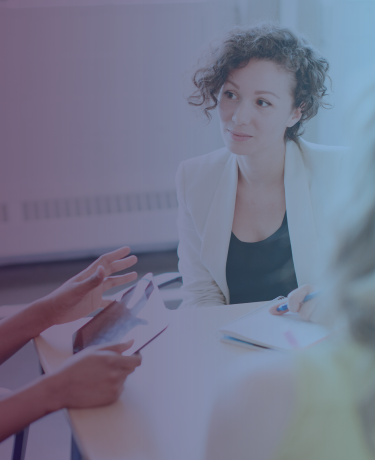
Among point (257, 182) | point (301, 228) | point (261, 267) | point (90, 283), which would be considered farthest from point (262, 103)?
point (90, 283)

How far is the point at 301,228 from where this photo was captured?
1357 millimetres

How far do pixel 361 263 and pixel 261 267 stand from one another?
102 centimetres

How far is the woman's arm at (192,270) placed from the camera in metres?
1.38

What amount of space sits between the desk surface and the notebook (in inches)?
1.1

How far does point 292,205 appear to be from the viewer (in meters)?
1.37

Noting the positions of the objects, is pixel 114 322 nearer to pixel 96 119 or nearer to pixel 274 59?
pixel 274 59

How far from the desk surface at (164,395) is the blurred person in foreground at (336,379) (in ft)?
0.35

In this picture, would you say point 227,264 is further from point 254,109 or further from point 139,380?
point 139,380

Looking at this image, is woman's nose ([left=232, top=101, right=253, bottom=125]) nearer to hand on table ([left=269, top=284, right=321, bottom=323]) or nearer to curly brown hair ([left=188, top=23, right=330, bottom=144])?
curly brown hair ([left=188, top=23, right=330, bottom=144])

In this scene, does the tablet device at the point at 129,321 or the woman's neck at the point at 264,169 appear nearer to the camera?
the tablet device at the point at 129,321

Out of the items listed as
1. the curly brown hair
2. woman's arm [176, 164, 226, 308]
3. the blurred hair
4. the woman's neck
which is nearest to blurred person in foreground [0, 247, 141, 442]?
the blurred hair

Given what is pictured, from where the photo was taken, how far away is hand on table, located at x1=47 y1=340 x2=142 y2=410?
667 millimetres

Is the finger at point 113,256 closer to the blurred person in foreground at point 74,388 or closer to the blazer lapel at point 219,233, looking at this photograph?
the blurred person in foreground at point 74,388

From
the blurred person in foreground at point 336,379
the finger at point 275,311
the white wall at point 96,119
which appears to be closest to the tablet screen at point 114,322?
the finger at point 275,311
